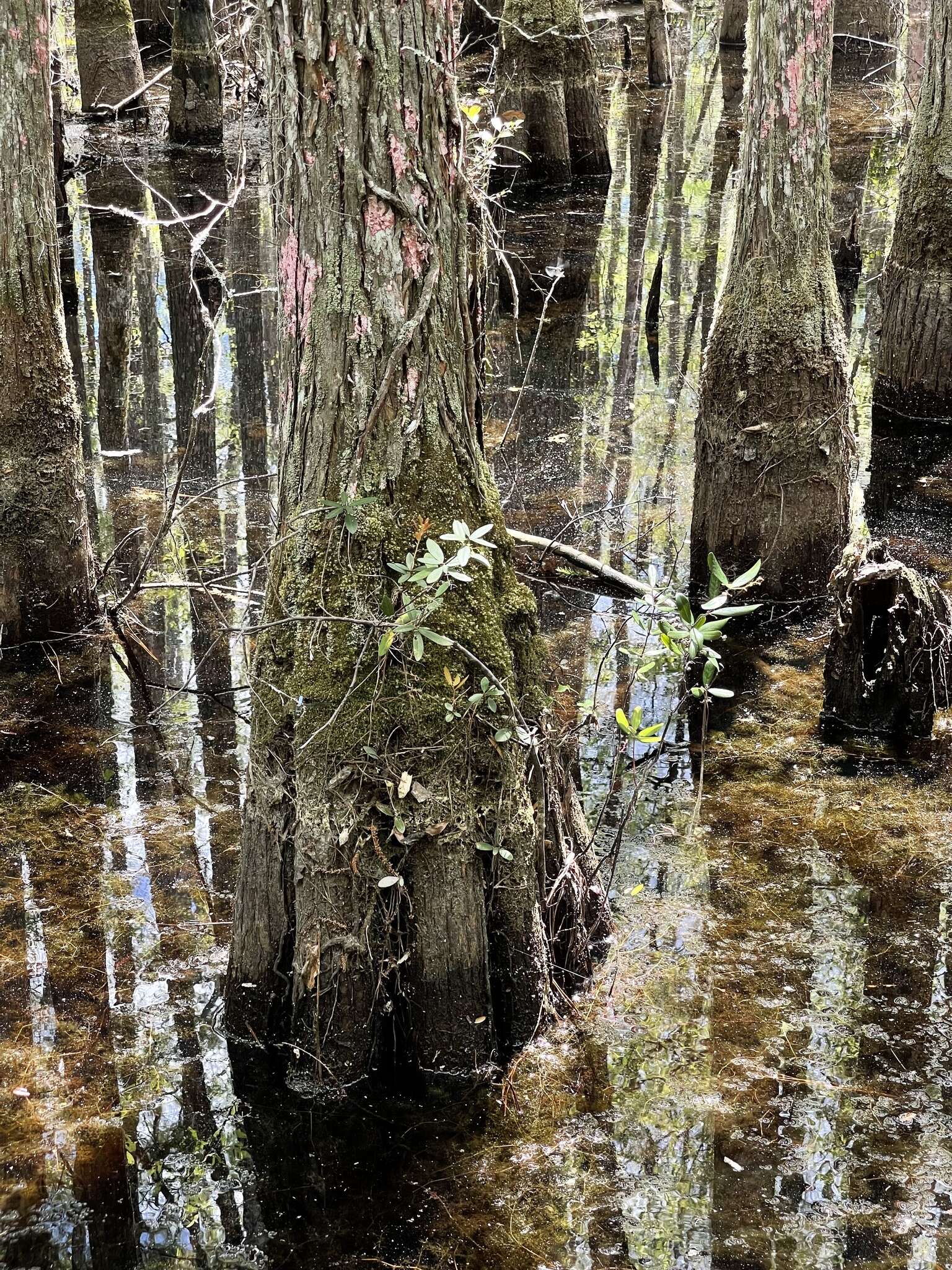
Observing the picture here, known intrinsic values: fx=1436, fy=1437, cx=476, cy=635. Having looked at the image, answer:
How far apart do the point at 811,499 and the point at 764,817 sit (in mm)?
2109

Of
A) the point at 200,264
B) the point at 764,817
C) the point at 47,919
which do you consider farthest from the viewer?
the point at 200,264

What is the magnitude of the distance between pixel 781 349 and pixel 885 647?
1.67 m

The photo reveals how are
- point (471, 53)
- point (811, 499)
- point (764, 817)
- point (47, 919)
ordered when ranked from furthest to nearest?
point (471, 53) → point (811, 499) → point (764, 817) → point (47, 919)

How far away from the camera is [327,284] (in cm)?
398

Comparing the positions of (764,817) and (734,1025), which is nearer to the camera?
(734,1025)

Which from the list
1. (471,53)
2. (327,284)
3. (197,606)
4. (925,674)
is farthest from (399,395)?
(471,53)

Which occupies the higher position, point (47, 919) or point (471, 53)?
point (471, 53)

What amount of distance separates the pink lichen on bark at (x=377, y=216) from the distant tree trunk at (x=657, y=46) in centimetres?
1541

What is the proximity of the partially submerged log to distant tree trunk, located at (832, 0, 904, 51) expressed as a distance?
18130mm

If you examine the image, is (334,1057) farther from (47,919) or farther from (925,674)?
(925,674)

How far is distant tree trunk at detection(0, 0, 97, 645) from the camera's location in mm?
6363

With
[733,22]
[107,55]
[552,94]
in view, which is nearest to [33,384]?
[552,94]

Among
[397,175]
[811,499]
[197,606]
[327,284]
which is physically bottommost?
[197,606]

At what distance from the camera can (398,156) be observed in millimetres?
3869
